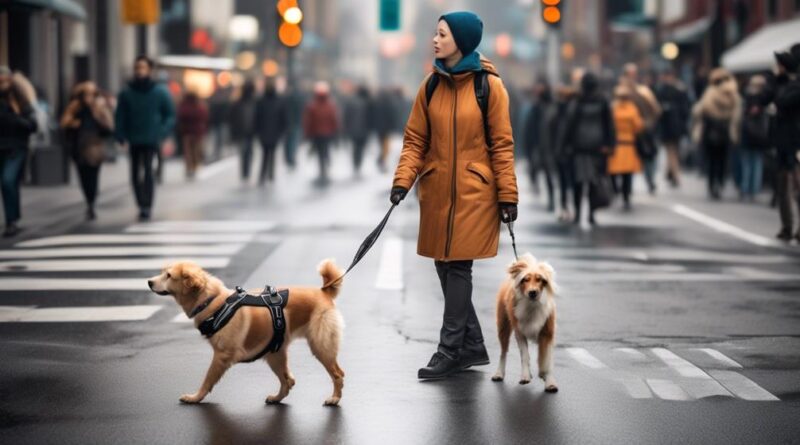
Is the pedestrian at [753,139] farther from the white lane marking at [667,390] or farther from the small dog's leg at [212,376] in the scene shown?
the small dog's leg at [212,376]

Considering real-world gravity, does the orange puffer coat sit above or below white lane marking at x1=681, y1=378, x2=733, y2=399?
above

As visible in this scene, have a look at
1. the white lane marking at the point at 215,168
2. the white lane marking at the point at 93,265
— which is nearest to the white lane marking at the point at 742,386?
the white lane marking at the point at 93,265

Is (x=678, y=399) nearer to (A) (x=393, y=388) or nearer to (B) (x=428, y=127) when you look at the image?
(A) (x=393, y=388)

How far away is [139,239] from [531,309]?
30.2 feet

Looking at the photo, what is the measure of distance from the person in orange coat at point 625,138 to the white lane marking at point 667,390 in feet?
43.0

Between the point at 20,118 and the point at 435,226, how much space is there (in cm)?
891

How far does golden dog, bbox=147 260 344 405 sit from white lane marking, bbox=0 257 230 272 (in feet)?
20.7

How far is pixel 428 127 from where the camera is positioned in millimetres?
8531

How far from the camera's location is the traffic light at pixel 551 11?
27984 millimetres

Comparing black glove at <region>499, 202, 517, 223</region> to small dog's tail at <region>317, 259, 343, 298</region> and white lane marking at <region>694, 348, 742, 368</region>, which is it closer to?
small dog's tail at <region>317, 259, 343, 298</region>

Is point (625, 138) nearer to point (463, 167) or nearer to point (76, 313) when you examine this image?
point (76, 313)

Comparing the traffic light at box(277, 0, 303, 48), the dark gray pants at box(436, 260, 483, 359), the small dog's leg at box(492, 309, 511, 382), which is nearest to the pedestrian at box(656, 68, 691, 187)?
the traffic light at box(277, 0, 303, 48)

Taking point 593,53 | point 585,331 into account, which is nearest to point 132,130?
point 585,331

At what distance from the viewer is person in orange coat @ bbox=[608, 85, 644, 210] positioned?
21297mm
